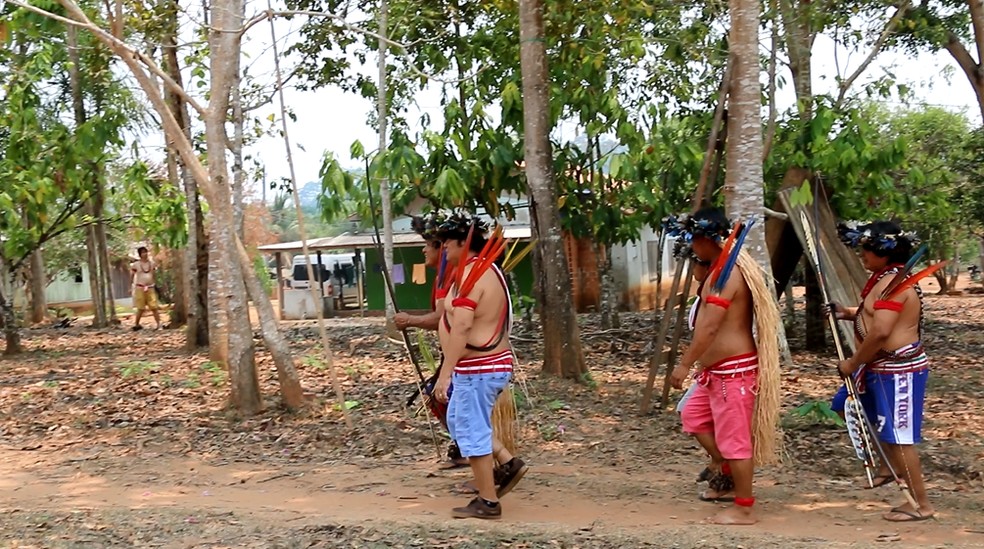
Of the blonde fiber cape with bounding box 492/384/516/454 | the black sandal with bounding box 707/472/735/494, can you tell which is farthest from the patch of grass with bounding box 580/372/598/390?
the black sandal with bounding box 707/472/735/494

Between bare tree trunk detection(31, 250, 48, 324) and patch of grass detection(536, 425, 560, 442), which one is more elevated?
bare tree trunk detection(31, 250, 48, 324)

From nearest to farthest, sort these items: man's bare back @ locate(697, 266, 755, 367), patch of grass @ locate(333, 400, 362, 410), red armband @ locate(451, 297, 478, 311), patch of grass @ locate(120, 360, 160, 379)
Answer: man's bare back @ locate(697, 266, 755, 367) → red armband @ locate(451, 297, 478, 311) → patch of grass @ locate(333, 400, 362, 410) → patch of grass @ locate(120, 360, 160, 379)

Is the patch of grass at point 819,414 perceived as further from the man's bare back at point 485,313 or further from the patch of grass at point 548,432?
the man's bare back at point 485,313

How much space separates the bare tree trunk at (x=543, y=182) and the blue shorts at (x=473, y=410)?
3.77 m

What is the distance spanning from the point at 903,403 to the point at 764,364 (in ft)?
2.36

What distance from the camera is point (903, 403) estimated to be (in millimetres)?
4895

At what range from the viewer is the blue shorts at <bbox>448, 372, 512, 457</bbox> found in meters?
5.03

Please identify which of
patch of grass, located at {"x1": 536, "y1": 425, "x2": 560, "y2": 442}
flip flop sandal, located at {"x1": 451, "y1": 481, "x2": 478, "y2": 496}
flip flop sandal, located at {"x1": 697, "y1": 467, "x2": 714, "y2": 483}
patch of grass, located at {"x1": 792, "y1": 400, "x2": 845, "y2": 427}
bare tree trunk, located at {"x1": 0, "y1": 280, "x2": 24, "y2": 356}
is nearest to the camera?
flip flop sandal, located at {"x1": 697, "y1": 467, "x2": 714, "y2": 483}

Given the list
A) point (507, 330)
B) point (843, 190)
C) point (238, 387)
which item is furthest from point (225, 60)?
point (843, 190)

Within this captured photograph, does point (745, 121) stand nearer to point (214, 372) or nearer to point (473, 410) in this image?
point (473, 410)

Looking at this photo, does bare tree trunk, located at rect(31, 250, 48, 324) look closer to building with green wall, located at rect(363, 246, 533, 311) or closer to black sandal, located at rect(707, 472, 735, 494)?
building with green wall, located at rect(363, 246, 533, 311)

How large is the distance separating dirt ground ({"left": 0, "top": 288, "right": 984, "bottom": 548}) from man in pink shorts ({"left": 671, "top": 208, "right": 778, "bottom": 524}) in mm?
332

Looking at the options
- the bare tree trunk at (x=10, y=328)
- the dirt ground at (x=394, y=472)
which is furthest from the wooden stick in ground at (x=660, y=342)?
the bare tree trunk at (x=10, y=328)

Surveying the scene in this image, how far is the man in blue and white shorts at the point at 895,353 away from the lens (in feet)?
15.7
